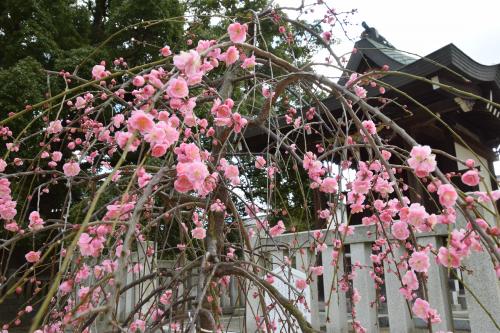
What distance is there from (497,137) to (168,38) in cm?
513

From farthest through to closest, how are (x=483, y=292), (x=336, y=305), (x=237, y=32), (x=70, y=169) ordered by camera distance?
(x=336, y=305) → (x=483, y=292) → (x=70, y=169) → (x=237, y=32)

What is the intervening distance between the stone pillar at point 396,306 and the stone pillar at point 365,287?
9cm

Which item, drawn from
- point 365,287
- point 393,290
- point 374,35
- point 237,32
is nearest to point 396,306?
point 393,290

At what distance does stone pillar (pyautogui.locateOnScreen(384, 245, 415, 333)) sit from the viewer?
2160 millimetres

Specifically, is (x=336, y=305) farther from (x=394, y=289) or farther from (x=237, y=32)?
(x=237, y=32)

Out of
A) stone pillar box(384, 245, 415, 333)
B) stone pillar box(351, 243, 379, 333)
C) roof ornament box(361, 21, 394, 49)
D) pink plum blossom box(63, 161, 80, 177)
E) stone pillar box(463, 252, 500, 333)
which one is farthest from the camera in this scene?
roof ornament box(361, 21, 394, 49)

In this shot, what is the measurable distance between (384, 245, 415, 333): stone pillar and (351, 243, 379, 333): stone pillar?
0.09m

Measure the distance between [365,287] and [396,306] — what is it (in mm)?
190

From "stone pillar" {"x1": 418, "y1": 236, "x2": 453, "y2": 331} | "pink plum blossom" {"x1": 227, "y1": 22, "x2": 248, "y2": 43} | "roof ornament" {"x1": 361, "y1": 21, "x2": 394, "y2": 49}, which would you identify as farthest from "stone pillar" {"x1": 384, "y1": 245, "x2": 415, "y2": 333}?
"roof ornament" {"x1": 361, "y1": 21, "x2": 394, "y2": 49}

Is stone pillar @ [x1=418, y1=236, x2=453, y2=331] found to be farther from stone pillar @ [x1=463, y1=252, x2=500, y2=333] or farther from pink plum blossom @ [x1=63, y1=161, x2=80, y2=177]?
pink plum blossom @ [x1=63, y1=161, x2=80, y2=177]

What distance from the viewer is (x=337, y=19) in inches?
91.1

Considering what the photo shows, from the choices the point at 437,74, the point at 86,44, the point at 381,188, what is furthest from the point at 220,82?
the point at 86,44

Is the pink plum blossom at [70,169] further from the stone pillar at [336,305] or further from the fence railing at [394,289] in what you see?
the stone pillar at [336,305]

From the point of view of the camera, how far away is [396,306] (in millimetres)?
2217
